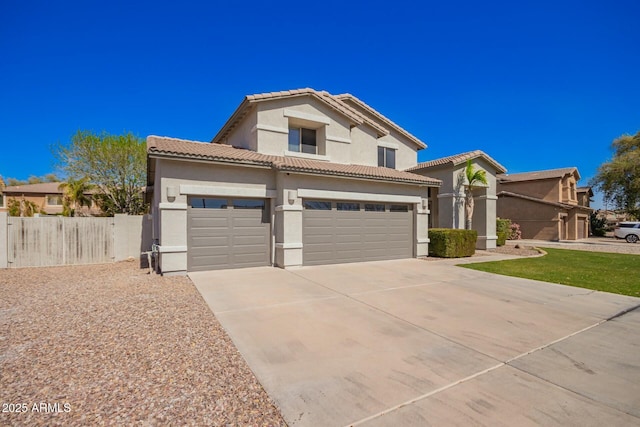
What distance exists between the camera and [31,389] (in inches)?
123

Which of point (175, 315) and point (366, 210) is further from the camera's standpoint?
point (366, 210)

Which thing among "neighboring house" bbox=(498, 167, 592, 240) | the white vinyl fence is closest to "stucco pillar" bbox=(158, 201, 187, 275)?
the white vinyl fence

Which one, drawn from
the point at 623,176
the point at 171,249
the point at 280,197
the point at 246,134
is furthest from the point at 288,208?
the point at 623,176

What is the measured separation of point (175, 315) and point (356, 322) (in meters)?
3.37

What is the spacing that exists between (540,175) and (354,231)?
3029 centimetres

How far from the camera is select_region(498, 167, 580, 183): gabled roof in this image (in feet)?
98.7

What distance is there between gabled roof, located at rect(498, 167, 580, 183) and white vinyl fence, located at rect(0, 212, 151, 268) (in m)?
34.1

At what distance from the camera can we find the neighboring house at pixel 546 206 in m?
26.3

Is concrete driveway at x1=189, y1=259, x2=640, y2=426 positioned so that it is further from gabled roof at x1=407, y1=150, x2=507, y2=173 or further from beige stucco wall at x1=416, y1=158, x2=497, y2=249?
gabled roof at x1=407, y1=150, x2=507, y2=173

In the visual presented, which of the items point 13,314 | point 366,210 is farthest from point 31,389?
point 366,210

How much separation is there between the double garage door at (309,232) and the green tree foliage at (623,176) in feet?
102

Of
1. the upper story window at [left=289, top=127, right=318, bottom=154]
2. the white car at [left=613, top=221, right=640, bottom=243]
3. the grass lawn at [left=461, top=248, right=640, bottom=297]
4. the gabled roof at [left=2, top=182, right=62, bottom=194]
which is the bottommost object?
the grass lawn at [left=461, top=248, right=640, bottom=297]

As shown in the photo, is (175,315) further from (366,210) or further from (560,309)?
(366,210)

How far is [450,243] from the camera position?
1384 cm
